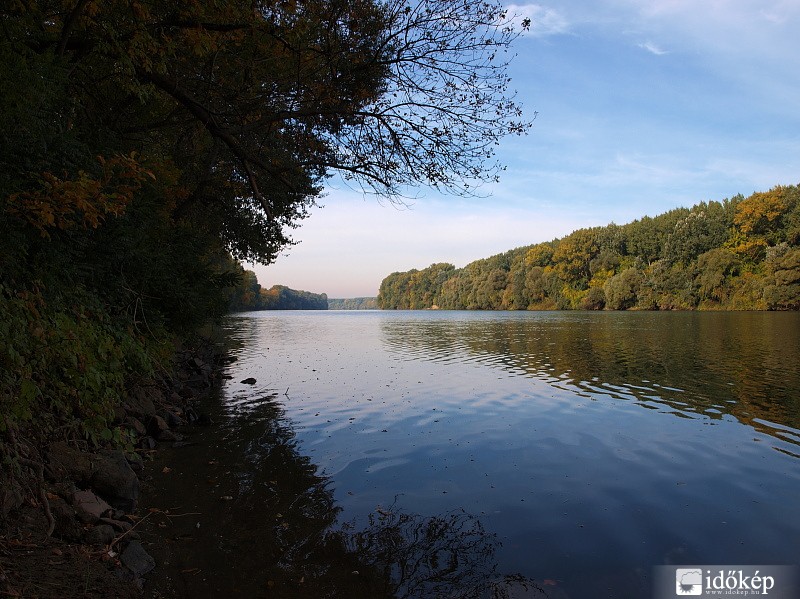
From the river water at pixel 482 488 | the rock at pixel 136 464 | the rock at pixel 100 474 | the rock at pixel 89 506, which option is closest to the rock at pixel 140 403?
the river water at pixel 482 488

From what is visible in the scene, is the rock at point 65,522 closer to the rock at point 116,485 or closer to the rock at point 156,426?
the rock at point 116,485

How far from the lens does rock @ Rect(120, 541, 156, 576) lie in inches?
182

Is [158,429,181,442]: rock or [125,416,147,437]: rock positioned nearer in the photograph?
[125,416,147,437]: rock

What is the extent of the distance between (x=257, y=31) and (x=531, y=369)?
14.6 meters

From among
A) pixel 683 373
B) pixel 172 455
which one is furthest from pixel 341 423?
pixel 683 373

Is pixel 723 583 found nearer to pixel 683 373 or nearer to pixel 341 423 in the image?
pixel 341 423

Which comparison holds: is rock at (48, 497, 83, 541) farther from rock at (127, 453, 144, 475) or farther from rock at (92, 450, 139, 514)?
rock at (127, 453, 144, 475)

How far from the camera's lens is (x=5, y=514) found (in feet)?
14.0

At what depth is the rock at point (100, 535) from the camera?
4750 millimetres

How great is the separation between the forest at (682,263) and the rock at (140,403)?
74.9 m

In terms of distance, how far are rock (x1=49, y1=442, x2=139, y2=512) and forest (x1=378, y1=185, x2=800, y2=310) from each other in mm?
76643

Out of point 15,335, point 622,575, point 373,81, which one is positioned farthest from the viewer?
point 373,81

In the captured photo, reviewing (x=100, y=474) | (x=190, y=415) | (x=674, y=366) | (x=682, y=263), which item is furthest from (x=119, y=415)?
(x=682, y=263)

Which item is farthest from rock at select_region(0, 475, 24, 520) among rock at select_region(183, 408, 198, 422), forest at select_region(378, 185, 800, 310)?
forest at select_region(378, 185, 800, 310)
